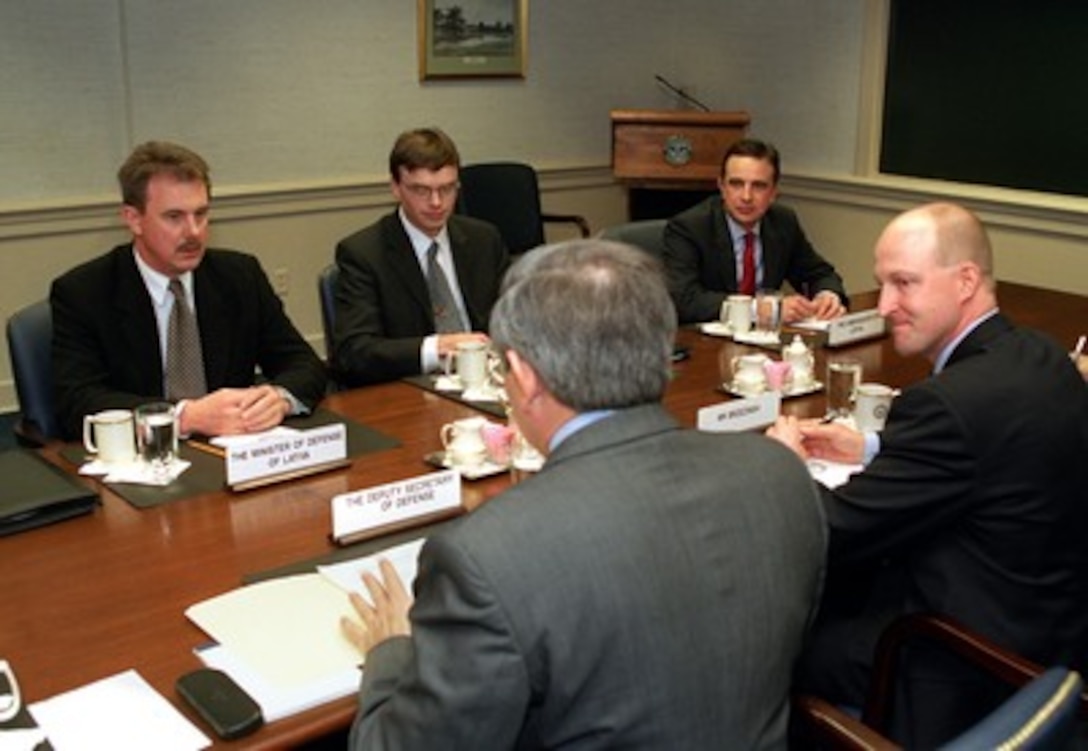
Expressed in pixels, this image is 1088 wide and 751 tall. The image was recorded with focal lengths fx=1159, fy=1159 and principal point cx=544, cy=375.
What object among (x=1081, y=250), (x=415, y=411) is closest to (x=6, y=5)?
(x=415, y=411)

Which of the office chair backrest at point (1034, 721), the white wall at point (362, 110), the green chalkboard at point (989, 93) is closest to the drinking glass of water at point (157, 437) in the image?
the office chair backrest at point (1034, 721)

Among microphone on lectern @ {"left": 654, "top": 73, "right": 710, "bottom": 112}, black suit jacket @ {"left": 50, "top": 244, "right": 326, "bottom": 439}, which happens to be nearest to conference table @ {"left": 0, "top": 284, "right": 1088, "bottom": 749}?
black suit jacket @ {"left": 50, "top": 244, "right": 326, "bottom": 439}

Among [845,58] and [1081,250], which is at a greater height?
[845,58]

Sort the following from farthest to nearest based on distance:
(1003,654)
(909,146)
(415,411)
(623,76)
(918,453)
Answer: (623,76), (909,146), (415,411), (918,453), (1003,654)

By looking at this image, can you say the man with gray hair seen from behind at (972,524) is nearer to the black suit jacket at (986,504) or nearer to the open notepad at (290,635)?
the black suit jacket at (986,504)

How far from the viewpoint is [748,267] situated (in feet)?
13.1

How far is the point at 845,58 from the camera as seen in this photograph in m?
5.83

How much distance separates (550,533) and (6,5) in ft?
13.8

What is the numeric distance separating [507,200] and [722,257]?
1.69 meters

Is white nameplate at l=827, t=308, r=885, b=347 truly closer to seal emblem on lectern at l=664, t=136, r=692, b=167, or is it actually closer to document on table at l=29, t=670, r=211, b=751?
document on table at l=29, t=670, r=211, b=751

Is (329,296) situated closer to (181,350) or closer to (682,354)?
(181,350)

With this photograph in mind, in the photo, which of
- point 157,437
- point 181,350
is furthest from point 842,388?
point 181,350

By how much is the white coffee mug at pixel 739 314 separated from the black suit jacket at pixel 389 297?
2.21 feet

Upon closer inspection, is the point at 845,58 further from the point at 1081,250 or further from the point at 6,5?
the point at 6,5
